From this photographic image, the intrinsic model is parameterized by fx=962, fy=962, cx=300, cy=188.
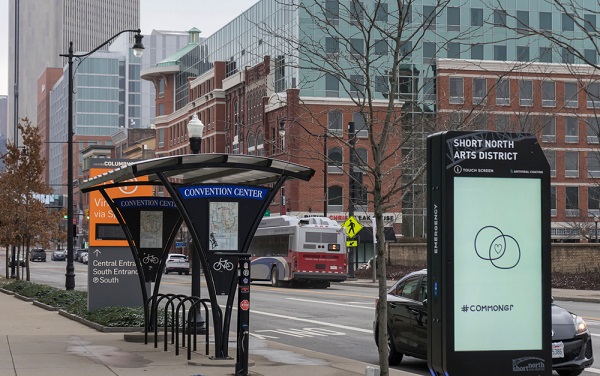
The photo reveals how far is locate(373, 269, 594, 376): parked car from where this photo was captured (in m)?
13.9

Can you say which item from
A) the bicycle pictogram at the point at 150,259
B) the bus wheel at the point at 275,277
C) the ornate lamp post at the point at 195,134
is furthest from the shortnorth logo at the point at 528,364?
the bus wheel at the point at 275,277

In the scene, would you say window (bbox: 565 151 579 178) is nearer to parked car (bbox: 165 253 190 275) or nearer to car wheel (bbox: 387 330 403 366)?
parked car (bbox: 165 253 190 275)

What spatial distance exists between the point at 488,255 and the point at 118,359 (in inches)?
313

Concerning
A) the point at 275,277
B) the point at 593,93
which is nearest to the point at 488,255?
the point at 275,277

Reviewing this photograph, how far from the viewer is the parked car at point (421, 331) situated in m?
13.9

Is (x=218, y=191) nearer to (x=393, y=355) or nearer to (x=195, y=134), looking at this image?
(x=393, y=355)

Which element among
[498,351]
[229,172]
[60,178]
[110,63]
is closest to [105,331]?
[229,172]

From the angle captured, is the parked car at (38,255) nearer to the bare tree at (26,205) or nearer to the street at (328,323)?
the bare tree at (26,205)

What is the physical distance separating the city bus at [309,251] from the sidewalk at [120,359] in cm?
2513

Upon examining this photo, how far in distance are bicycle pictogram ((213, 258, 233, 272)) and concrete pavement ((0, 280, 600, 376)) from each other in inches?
54.5

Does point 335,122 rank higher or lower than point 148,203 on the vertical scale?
higher

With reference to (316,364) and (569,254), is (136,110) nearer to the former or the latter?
(569,254)

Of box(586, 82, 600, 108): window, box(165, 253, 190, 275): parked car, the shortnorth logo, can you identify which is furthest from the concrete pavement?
box(165, 253, 190, 275): parked car

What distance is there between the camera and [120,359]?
15125 millimetres
